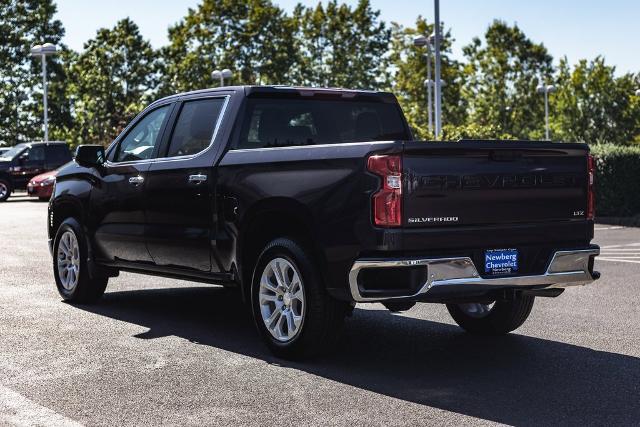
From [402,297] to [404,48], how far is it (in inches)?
2606

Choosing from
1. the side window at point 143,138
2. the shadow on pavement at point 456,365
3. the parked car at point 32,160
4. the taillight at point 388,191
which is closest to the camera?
the shadow on pavement at point 456,365

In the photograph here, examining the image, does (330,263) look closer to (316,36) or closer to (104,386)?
(104,386)

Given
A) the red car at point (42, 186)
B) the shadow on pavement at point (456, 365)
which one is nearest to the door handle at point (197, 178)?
the shadow on pavement at point (456, 365)

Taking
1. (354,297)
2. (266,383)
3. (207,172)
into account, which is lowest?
(266,383)

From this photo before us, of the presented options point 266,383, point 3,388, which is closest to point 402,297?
point 266,383

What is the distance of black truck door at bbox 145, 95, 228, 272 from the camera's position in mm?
7414

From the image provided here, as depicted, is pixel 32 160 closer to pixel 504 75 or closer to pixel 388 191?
pixel 388 191

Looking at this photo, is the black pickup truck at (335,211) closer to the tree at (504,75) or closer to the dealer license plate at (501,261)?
the dealer license plate at (501,261)

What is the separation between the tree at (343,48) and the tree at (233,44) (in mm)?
2898

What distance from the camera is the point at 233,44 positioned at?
69.4m

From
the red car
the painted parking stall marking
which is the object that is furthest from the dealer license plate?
the red car

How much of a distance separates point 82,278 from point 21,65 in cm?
6562

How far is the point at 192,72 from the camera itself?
68.3 m

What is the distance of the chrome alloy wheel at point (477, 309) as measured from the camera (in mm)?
7582
